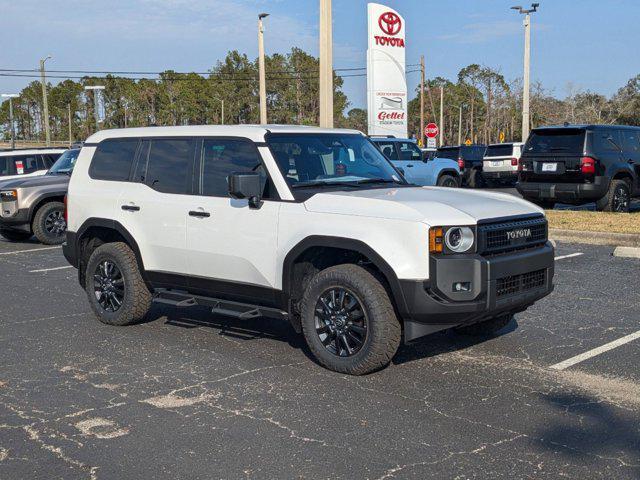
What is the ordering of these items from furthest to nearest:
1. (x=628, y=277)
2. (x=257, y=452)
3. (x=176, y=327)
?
(x=628, y=277) < (x=176, y=327) < (x=257, y=452)

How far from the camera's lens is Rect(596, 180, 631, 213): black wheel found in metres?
15.3

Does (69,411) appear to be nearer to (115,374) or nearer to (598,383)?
(115,374)

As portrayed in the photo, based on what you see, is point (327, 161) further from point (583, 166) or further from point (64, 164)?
point (64, 164)

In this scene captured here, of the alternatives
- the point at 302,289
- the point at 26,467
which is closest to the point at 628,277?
the point at 302,289

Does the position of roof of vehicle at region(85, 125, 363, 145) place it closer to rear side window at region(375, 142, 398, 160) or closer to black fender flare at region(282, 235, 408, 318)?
Result: black fender flare at region(282, 235, 408, 318)

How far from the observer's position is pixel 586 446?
4316 mm

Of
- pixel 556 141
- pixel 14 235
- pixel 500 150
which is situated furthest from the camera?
pixel 500 150

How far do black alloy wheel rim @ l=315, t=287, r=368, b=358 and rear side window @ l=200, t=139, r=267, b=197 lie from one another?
124 cm

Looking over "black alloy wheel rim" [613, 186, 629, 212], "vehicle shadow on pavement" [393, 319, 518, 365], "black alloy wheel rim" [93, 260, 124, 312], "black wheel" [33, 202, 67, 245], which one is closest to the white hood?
"vehicle shadow on pavement" [393, 319, 518, 365]

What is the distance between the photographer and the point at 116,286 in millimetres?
7469

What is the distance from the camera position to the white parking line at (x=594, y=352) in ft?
19.4

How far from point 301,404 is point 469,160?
26.0 meters

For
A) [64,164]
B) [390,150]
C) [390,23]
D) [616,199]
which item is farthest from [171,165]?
[390,23]

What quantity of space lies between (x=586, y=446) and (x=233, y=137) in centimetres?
378
